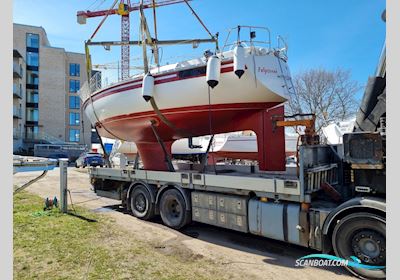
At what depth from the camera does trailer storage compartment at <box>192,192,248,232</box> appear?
565cm

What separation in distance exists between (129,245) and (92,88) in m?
6.40

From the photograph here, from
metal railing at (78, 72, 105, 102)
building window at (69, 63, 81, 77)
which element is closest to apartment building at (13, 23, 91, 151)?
building window at (69, 63, 81, 77)

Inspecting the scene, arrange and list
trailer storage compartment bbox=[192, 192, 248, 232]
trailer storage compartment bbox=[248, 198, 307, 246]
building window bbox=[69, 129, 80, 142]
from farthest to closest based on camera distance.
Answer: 1. building window bbox=[69, 129, 80, 142]
2. trailer storage compartment bbox=[192, 192, 248, 232]
3. trailer storage compartment bbox=[248, 198, 307, 246]

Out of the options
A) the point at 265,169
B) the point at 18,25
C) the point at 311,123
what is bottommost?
the point at 265,169

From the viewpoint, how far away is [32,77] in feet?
141

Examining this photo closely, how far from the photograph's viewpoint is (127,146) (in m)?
17.3

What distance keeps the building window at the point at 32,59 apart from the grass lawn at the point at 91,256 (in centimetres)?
4231

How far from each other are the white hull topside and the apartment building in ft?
118

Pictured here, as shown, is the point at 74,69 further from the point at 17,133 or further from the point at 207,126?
the point at 207,126

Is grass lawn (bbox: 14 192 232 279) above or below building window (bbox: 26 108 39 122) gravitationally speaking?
below

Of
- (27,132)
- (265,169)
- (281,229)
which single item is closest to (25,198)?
(265,169)

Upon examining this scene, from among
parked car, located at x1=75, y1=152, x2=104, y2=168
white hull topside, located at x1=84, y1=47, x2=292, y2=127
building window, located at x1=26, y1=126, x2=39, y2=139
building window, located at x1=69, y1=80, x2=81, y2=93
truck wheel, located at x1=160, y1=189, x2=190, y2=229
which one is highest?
building window, located at x1=69, y1=80, x2=81, y2=93

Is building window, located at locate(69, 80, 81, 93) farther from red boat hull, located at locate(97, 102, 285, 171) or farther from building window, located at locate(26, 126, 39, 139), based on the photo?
red boat hull, located at locate(97, 102, 285, 171)

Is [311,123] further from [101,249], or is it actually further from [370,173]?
[101,249]
